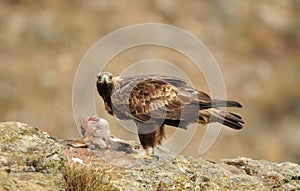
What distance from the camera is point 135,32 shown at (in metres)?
33.4

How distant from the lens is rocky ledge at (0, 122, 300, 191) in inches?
340

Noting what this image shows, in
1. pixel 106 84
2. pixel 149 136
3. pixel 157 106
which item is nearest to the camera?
pixel 149 136

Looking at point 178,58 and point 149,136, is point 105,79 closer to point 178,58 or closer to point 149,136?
point 149,136

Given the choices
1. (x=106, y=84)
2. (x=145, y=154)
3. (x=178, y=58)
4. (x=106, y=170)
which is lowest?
(x=106, y=170)

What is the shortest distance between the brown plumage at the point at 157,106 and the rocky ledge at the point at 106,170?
678mm

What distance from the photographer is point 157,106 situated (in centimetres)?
1121

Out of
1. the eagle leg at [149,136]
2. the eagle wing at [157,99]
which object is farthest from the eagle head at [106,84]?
the eagle leg at [149,136]

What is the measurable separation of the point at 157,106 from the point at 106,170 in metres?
2.11

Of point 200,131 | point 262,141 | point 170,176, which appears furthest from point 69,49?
point 170,176

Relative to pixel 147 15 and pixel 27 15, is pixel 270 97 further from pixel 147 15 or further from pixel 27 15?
pixel 27 15

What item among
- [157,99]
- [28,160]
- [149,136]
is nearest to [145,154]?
[149,136]

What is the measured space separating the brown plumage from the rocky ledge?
0.68 meters

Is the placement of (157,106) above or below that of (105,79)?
below

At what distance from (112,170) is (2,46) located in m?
24.3
